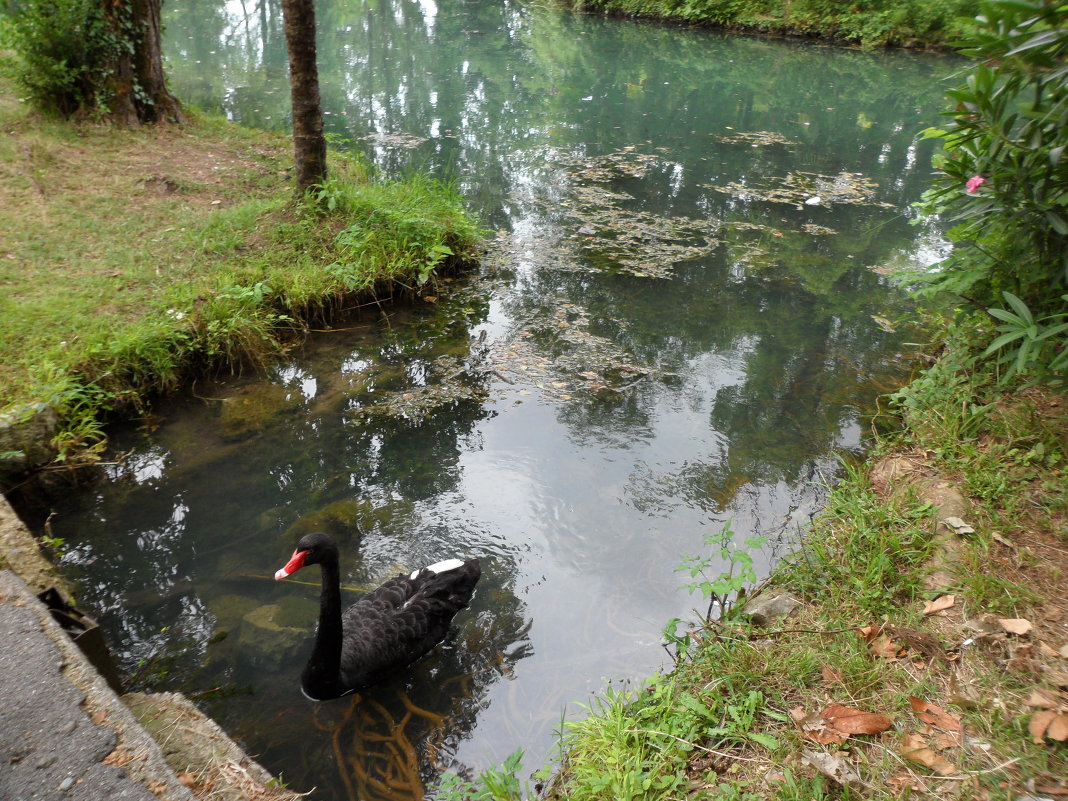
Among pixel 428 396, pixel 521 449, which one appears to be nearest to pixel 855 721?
pixel 521 449

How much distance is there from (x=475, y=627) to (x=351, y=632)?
0.64 m

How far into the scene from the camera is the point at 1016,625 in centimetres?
245

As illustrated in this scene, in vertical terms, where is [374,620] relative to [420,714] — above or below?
above

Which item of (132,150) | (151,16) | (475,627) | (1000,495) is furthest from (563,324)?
(151,16)

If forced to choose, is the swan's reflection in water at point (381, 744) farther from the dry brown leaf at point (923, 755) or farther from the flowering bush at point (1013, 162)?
the flowering bush at point (1013, 162)

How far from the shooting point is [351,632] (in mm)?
3143

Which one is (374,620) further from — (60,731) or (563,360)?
(563,360)

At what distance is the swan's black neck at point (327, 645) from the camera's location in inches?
115

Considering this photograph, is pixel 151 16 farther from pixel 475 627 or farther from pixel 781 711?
pixel 781 711

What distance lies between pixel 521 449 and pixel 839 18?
20673 mm

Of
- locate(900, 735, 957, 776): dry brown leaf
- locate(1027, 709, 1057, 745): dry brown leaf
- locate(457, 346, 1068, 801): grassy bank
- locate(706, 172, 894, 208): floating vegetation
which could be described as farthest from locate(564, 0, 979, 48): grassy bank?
locate(900, 735, 957, 776): dry brown leaf

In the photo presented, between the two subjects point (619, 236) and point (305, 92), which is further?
point (619, 236)

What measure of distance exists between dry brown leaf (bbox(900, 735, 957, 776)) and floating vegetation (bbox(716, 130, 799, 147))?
10619 millimetres

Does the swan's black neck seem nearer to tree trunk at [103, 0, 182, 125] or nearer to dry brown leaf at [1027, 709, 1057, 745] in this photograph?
dry brown leaf at [1027, 709, 1057, 745]
